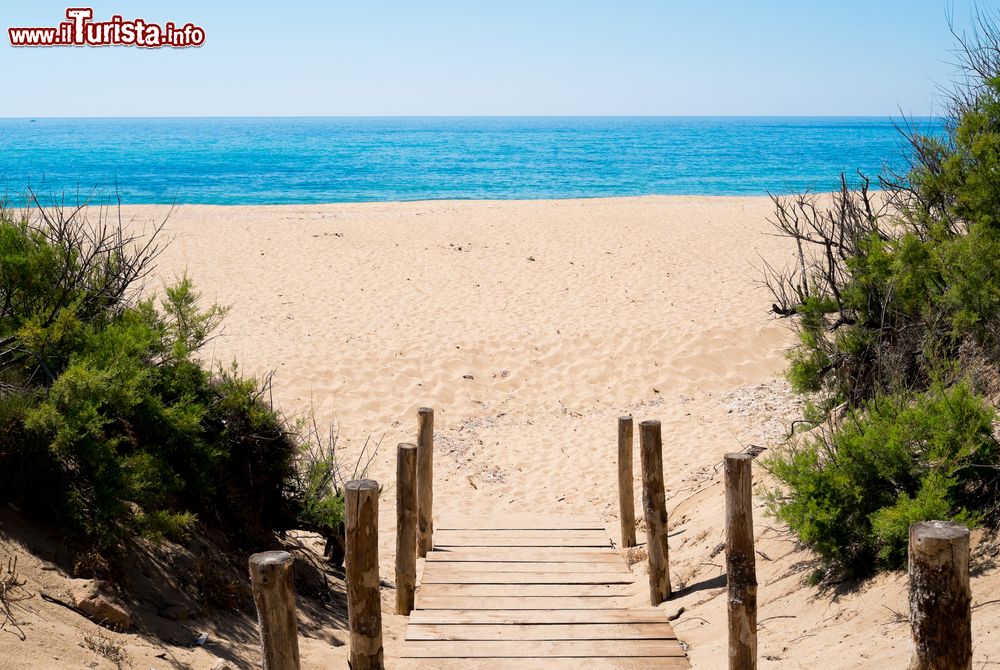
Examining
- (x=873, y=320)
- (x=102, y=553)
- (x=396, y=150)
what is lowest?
(x=102, y=553)

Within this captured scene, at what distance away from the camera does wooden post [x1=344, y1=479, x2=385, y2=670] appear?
13.9 ft

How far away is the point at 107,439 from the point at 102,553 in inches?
32.0

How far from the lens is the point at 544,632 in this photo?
5.22 m

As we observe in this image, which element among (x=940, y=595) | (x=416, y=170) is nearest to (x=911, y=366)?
(x=940, y=595)

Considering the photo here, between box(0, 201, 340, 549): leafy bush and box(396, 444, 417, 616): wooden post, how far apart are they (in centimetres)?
60

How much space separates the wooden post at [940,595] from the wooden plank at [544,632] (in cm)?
229

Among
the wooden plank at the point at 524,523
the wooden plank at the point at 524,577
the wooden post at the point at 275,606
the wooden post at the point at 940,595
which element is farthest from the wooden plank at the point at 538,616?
the wooden post at the point at 940,595

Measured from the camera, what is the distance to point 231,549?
5.84m

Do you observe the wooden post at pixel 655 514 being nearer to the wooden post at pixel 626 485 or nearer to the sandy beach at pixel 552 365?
the sandy beach at pixel 552 365

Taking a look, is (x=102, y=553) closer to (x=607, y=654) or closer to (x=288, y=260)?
(x=607, y=654)

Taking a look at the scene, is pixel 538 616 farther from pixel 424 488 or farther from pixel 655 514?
pixel 424 488

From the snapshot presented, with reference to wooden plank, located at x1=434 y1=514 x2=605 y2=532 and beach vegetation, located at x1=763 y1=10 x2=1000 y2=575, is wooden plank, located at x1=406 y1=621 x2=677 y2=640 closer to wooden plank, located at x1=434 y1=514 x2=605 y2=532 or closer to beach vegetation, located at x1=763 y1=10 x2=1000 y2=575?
beach vegetation, located at x1=763 y1=10 x2=1000 y2=575

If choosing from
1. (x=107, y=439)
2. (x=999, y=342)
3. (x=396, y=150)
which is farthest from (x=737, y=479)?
(x=396, y=150)

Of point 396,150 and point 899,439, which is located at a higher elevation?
point 396,150
